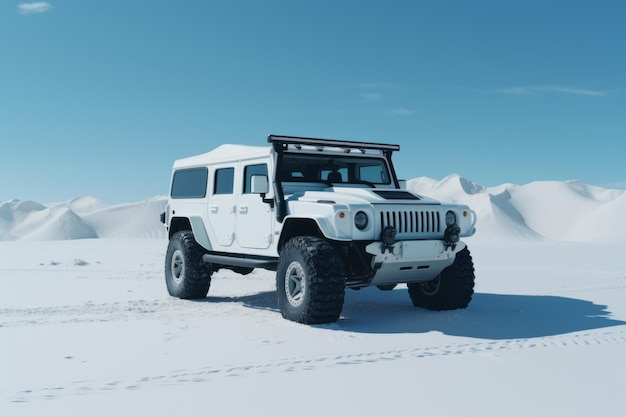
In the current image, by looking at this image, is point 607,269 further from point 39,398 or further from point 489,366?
point 39,398

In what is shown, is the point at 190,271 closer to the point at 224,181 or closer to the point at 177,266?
the point at 177,266

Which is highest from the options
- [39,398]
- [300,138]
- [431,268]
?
[300,138]

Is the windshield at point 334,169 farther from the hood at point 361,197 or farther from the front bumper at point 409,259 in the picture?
the front bumper at point 409,259

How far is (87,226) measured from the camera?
2736 inches

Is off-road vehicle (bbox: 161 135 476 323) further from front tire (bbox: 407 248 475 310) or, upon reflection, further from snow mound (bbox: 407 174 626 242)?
snow mound (bbox: 407 174 626 242)

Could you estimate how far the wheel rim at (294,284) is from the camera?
7.20m

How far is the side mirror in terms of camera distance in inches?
301

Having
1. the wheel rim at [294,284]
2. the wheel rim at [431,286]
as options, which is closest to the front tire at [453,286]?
the wheel rim at [431,286]

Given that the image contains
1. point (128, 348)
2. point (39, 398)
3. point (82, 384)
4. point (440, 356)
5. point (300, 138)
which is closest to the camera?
point (39, 398)

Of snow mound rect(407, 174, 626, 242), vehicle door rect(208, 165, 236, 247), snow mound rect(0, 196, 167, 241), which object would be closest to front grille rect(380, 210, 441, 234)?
vehicle door rect(208, 165, 236, 247)

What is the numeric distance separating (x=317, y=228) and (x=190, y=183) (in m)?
3.28

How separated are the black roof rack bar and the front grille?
62.6 inches

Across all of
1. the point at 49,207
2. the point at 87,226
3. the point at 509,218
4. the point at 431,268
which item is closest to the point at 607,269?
the point at 431,268

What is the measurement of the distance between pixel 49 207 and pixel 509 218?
6939cm
